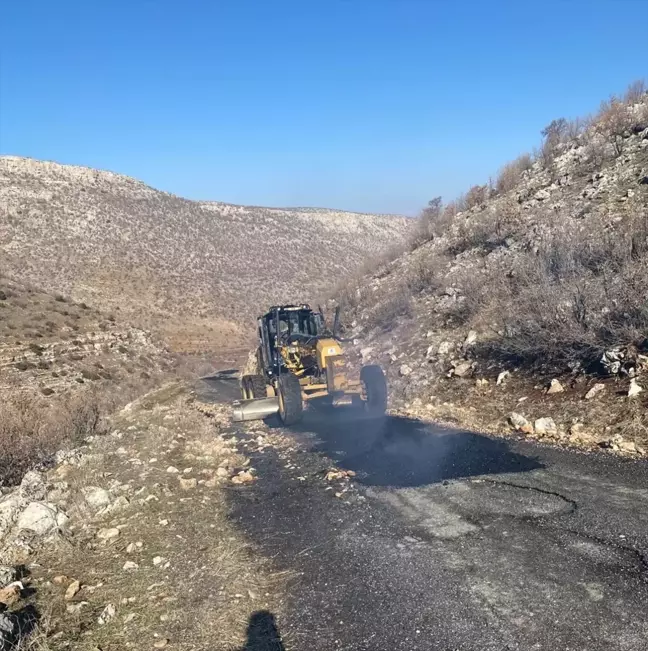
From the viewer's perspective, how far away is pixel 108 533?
6.83 meters

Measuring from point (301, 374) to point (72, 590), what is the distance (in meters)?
8.64

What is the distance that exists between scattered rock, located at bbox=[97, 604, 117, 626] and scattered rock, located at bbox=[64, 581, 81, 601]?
571 mm

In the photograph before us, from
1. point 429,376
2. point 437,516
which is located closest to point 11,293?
point 429,376

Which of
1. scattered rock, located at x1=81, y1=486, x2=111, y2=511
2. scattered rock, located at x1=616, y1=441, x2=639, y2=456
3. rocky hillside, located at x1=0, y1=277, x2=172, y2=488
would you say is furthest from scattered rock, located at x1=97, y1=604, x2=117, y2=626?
scattered rock, located at x1=616, y1=441, x2=639, y2=456

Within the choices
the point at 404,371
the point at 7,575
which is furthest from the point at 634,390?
the point at 7,575

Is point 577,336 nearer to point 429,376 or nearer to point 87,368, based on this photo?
point 429,376

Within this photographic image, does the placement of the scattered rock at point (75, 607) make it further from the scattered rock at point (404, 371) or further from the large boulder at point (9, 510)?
the scattered rock at point (404, 371)

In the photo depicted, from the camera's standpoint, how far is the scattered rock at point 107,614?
4987 millimetres

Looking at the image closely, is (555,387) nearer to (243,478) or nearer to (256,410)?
(243,478)

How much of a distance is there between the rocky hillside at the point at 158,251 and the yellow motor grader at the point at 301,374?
86.9ft

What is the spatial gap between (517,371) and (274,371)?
20.0 ft

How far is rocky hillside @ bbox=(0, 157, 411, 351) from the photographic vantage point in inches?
1852

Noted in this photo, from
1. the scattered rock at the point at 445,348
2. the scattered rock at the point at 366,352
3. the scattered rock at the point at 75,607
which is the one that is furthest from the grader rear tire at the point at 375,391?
the scattered rock at the point at 75,607

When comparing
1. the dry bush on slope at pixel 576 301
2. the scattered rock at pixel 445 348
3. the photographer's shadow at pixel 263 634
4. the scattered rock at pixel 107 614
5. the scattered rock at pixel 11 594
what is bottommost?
the photographer's shadow at pixel 263 634
